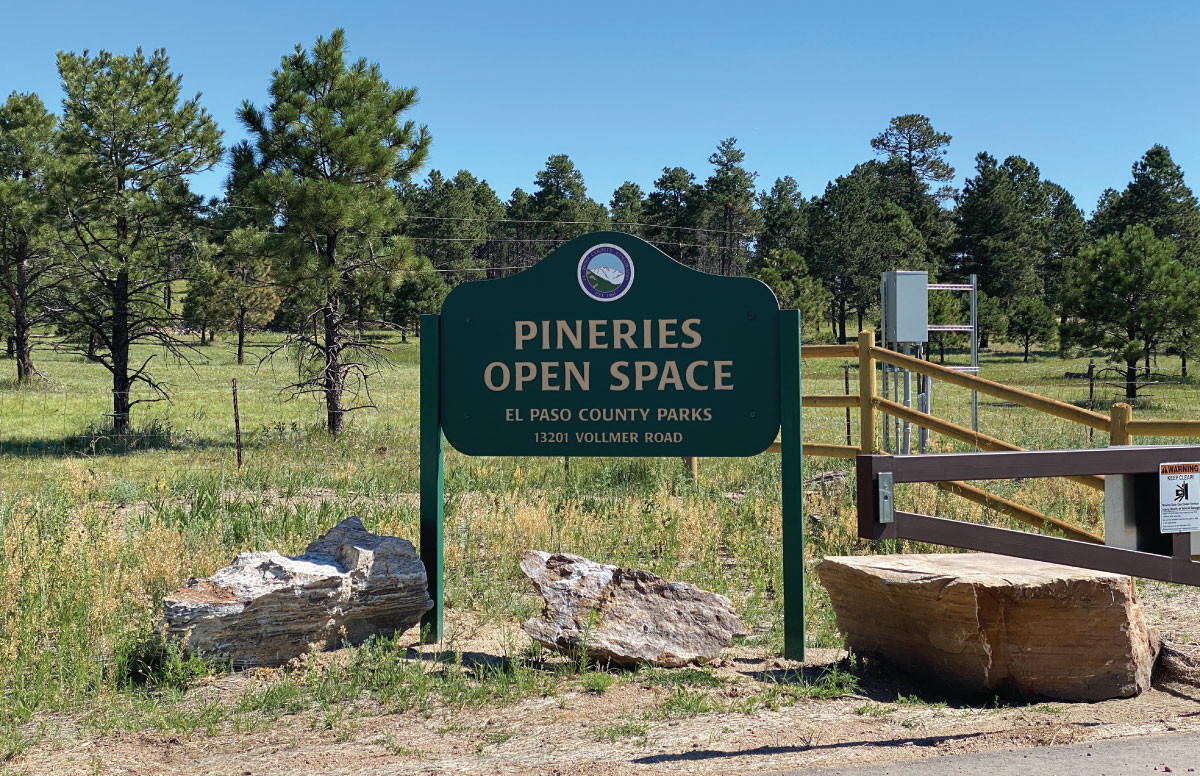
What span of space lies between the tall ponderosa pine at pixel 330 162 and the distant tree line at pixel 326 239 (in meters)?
0.03

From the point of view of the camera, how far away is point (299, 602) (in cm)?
499

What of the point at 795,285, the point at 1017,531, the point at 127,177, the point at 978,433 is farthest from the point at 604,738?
the point at 795,285

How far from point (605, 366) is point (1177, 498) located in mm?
2861

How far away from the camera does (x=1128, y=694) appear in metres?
4.70

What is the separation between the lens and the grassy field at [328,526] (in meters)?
4.63

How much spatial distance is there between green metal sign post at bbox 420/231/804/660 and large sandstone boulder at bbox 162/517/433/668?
29 centimetres

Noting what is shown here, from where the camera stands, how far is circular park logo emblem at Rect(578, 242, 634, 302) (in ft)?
18.3

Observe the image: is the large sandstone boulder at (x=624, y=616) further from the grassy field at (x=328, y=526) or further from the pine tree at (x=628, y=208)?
the pine tree at (x=628, y=208)

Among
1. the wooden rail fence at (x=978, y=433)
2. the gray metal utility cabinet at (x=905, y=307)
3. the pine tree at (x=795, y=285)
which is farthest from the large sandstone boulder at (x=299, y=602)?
the pine tree at (x=795, y=285)

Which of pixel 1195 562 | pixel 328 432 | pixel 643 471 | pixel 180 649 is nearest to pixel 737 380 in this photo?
pixel 1195 562

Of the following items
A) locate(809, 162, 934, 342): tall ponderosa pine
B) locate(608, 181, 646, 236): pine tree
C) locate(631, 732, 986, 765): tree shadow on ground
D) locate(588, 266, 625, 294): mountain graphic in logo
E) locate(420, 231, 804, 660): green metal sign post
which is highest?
locate(608, 181, 646, 236): pine tree

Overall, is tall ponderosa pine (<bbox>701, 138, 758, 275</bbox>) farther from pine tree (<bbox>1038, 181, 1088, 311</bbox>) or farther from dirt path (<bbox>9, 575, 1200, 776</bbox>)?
dirt path (<bbox>9, 575, 1200, 776</bbox>)

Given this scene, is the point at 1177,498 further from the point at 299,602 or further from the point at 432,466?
the point at 299,602

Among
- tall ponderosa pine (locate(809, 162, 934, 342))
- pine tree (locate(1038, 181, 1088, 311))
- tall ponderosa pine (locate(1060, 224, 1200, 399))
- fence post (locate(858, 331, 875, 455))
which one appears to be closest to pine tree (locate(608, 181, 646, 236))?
tall ponderosa pine (locate(809, 162, 934, 342))
